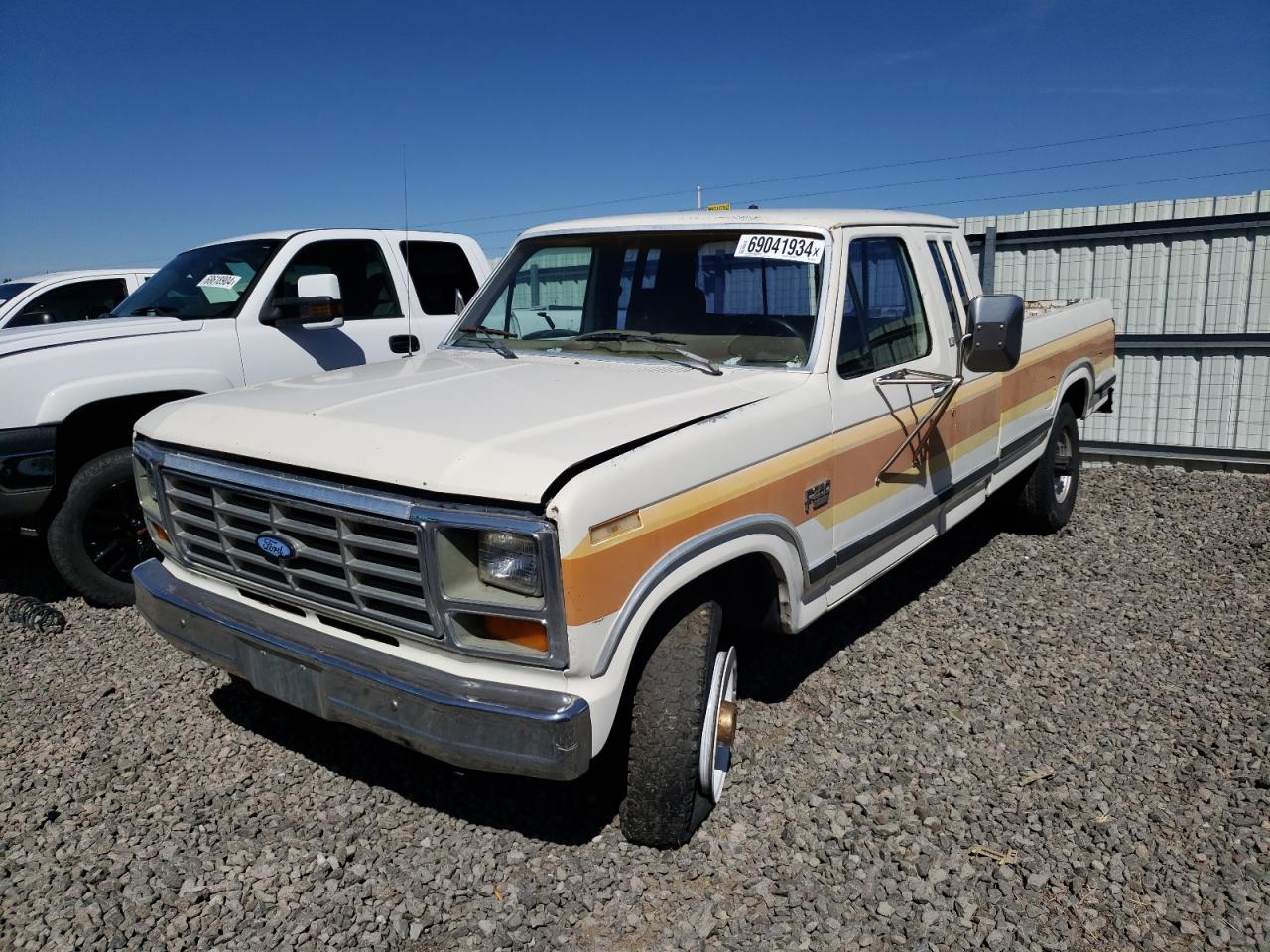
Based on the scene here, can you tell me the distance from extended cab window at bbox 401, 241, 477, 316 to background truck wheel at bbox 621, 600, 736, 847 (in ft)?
13.2

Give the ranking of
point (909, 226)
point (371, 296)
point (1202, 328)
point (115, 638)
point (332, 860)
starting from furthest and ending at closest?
point (1202, 328) → point (371, 296) → point (115, 638) → point (909, 226) → point (332, 860)

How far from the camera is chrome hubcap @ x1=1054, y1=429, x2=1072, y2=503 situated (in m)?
6.31

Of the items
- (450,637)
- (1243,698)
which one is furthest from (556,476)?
(1243,698)

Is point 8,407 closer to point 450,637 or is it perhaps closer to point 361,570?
point 361,570

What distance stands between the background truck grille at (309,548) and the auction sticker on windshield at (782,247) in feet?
6.51

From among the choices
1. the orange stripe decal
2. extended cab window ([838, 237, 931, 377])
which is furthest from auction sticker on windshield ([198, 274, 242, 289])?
the orange stripe decal

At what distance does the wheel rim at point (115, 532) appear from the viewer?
4.92m

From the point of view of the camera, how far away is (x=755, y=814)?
3.27 m

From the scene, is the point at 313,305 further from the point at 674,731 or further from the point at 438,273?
the point at 674,731

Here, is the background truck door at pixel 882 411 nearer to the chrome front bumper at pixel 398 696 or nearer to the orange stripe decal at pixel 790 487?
the orange stripe decal at pixel 790 487

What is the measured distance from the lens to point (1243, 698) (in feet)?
13.3

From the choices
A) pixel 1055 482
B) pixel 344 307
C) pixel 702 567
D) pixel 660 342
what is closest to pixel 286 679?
pixel 702 567

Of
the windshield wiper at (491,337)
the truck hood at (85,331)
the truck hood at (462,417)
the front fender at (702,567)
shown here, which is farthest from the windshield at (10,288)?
the front fender at (702,567)

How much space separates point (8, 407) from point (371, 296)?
7.44ft
